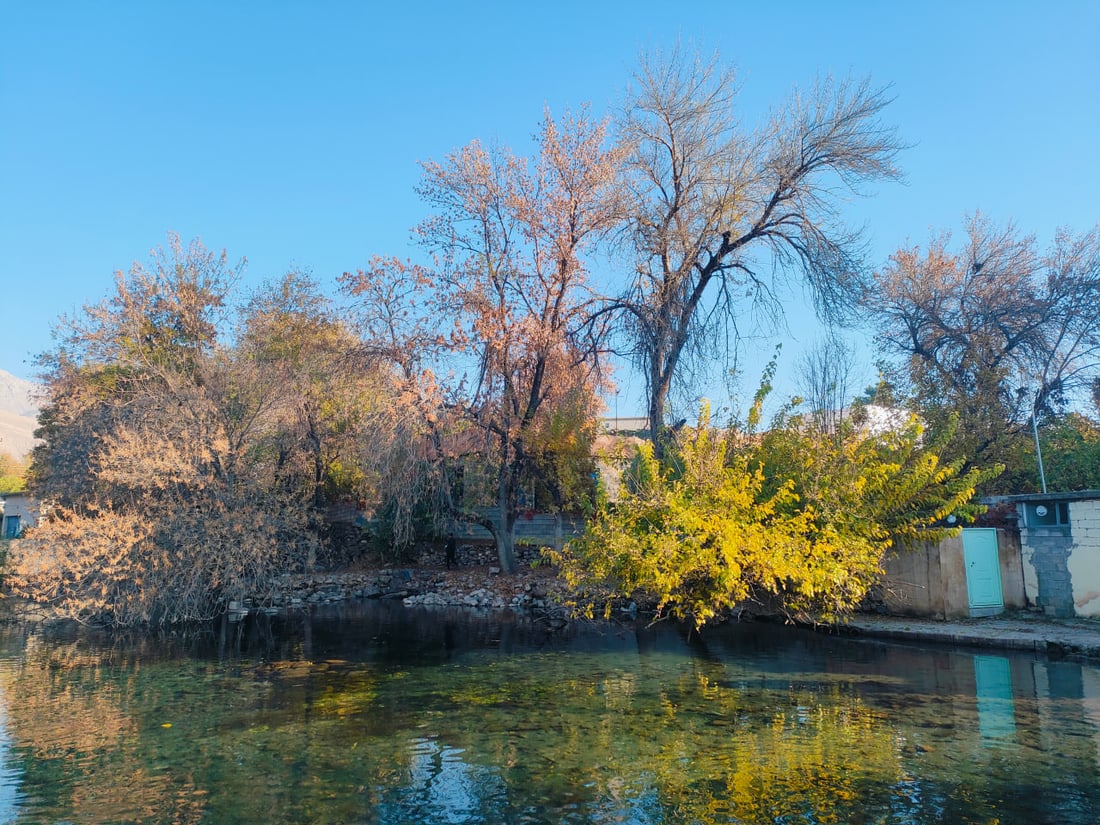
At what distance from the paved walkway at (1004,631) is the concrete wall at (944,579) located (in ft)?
0.90

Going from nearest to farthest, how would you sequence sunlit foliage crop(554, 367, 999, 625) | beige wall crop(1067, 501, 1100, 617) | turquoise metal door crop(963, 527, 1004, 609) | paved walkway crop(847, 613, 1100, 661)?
1. paved walkway crop(847, 613, 1100, 661)
2. sunlit foliage crop(554, 367, 999, 625)
3. beige wall crop(1067, 501, 1100, 617)
4. turquoise metal door crop(963, 527, 1004, 609)

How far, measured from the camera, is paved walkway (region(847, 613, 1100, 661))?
1223 centimetres

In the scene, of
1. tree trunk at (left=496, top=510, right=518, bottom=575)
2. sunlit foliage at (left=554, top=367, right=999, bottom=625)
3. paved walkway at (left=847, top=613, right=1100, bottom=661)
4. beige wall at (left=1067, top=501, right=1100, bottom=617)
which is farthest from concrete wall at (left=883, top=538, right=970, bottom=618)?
tree trunk at (left=496, top=510, right=518, bottom=575)

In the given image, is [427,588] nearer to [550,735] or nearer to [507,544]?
[507,544]

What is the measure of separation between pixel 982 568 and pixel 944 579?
770 millimetres

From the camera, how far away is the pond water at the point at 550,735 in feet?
20.3

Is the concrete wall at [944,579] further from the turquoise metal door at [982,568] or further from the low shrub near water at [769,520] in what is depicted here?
the low shrub near water at [769,520]

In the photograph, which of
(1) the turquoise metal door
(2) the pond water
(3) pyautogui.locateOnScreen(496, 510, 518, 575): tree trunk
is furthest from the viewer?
(3) pyautogui.locateOnScreen(496, 510, 518, 575): tree trunk

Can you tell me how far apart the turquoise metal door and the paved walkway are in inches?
15.1

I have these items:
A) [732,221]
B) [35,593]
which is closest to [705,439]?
[732,221]

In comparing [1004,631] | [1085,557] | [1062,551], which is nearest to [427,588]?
[1004,631]

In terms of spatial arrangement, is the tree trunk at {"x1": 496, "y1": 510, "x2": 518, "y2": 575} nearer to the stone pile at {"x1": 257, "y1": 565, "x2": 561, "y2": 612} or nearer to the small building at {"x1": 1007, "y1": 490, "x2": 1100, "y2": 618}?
the stone pile at {"x1": 257, "y1": 565, "x2": 561, "y2": 612}

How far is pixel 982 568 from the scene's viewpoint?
49.4ft

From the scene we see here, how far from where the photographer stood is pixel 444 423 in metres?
21.1
